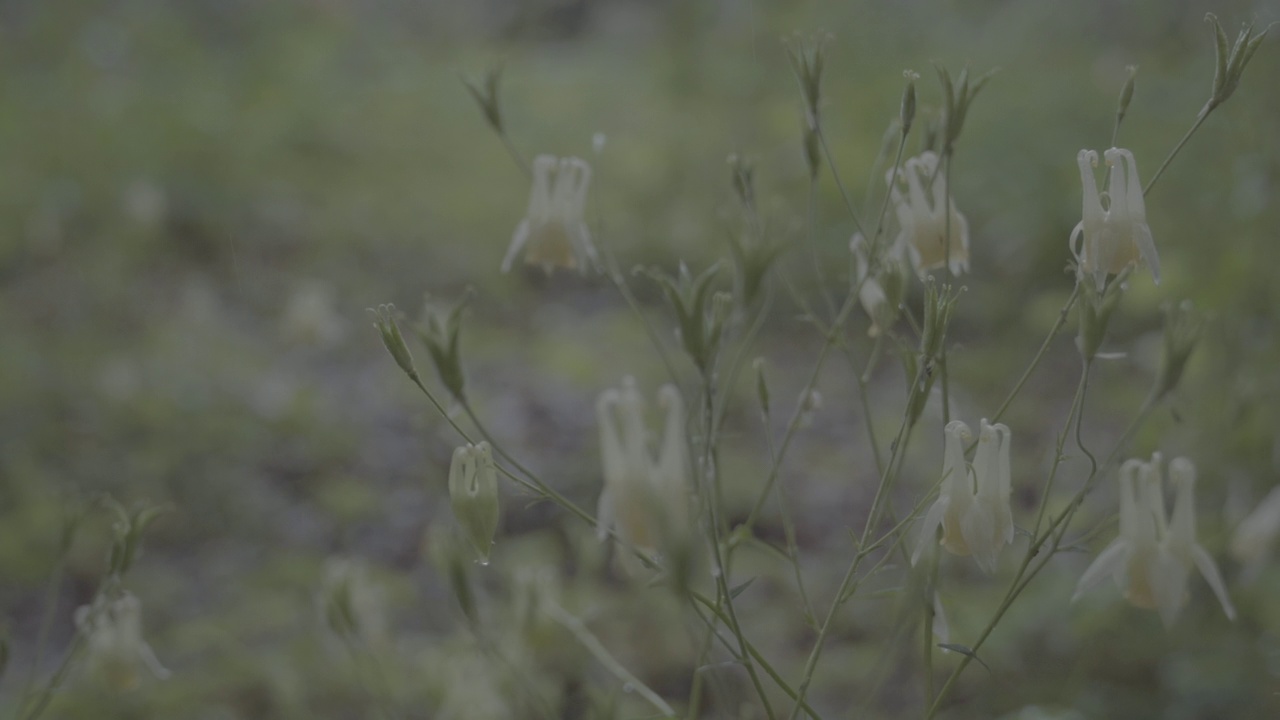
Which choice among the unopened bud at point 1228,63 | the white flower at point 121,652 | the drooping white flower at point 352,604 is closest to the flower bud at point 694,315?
the unopened bud at point 1228,63

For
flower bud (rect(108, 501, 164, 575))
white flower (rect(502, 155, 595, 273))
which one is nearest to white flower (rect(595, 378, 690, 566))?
white flower (rect(502, 155, 595, 273))

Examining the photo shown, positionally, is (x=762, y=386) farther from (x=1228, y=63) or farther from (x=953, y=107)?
(x=1228, y=63)

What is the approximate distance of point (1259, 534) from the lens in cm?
149

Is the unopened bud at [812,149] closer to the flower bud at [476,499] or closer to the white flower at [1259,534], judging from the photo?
the flower bud at [476,499]

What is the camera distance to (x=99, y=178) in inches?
147

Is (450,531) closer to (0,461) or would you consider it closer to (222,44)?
(0,461)

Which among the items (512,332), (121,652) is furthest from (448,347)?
(512,332)

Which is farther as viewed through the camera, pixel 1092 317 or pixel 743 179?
pixel 743 179

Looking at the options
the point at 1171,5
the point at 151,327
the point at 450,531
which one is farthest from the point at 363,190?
the point at 450,531

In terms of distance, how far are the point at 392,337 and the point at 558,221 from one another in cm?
31

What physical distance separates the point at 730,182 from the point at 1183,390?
4.97 feet

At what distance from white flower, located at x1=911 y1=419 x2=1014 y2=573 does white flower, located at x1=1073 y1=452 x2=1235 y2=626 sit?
3.4 inches

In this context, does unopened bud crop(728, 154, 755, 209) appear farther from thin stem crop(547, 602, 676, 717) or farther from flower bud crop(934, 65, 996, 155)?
thin stem crop(547, 602, 676, 717)

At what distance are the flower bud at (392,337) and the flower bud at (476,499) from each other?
8 cm
